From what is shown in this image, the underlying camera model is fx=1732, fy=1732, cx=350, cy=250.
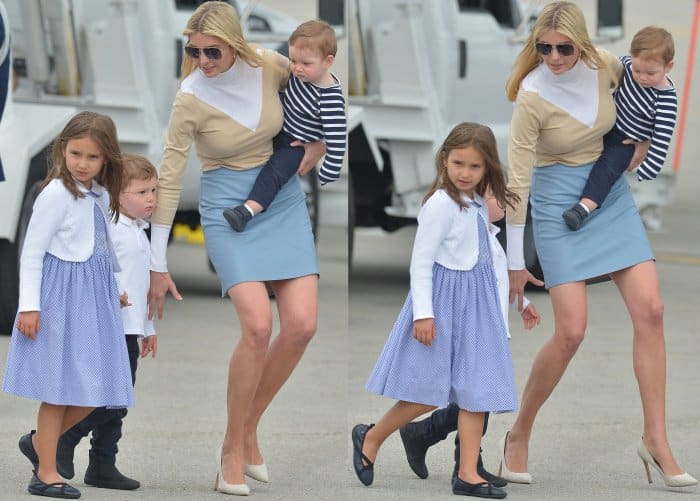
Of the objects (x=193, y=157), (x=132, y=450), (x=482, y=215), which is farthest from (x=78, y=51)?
(x=482, y=215)

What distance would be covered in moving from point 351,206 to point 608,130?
5.61 meters

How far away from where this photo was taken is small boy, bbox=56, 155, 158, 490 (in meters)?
5.63

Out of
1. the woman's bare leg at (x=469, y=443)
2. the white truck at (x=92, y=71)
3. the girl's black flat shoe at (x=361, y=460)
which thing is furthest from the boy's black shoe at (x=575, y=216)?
the white truck at (x=92, y=71)

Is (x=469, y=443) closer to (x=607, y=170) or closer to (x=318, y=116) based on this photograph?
(x=607, y=170)

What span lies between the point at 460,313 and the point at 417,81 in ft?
17.1

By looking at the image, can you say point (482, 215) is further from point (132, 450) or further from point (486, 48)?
point (486, 48)

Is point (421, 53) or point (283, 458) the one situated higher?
point (421, 53)

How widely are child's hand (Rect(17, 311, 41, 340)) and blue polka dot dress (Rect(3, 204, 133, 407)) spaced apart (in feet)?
0.11

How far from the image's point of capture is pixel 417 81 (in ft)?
34.6

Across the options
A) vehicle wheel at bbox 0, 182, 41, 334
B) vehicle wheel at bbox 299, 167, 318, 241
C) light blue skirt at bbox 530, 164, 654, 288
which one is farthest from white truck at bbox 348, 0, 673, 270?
light blue skirt at bbox 530, 164, 654, 288

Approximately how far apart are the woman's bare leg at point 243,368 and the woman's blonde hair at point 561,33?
1.10m

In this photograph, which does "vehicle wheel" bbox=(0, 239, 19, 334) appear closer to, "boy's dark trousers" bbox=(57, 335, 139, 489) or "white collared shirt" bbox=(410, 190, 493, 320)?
"boy's dark trousers" bbox=(57, 335, 139, 489)

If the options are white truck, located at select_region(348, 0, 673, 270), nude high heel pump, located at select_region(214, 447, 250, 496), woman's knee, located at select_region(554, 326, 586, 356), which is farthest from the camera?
white truck, located at select_region(348, 0, 673, 270)

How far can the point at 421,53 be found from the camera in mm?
10516
